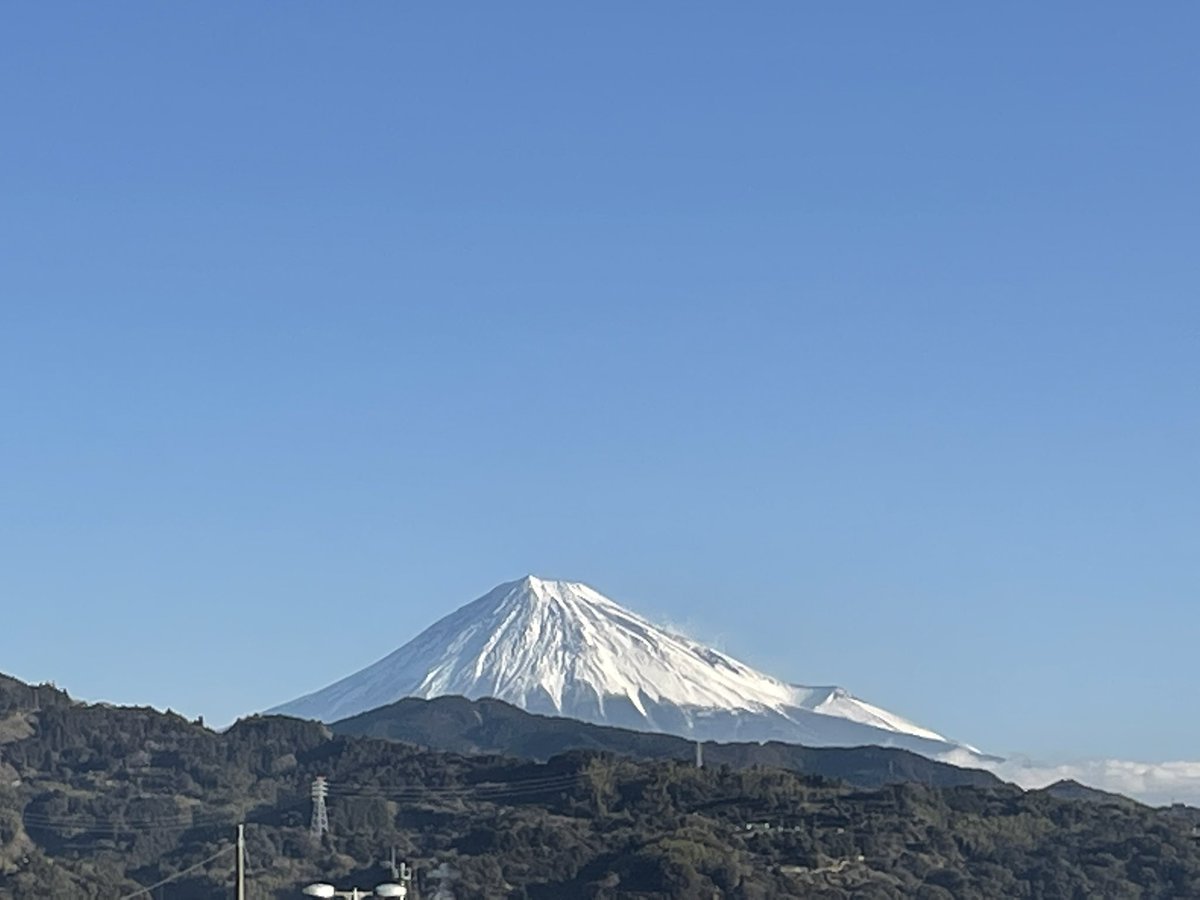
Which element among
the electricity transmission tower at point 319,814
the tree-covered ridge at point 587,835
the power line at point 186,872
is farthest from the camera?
the electricity transmission tower at point 319,814

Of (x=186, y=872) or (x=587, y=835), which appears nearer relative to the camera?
(x=186, y=872)

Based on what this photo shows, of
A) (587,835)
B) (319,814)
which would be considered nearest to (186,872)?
(319,814)

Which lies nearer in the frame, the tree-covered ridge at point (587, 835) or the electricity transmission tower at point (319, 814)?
the tree-covered ridge at point (587, 835)

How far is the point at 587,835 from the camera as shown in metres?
154

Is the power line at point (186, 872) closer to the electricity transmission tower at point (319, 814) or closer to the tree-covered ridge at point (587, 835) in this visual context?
the tree-covered ridge at point (587, 835)

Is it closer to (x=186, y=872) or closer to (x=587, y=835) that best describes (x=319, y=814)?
(x=186, y=872)

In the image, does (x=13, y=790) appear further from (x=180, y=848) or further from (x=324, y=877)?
(x=324, y=877)

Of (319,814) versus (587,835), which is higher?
(319,814)

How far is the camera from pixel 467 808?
175m

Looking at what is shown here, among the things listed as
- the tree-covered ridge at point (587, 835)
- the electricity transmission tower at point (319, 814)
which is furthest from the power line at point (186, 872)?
the electricity transmission tower at point (319, 814)

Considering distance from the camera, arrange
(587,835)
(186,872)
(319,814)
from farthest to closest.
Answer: (319,814) < (587,835) < (186,872)

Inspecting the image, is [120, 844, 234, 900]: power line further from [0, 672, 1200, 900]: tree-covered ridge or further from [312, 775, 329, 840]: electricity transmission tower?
[312, 775, 329, 840]: electricity transmission tower

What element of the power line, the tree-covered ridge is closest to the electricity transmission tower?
the tree-covered ridge

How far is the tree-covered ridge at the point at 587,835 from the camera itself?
13888 cm
